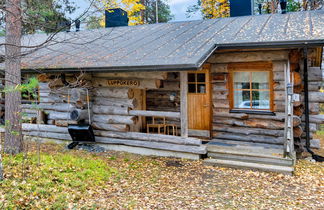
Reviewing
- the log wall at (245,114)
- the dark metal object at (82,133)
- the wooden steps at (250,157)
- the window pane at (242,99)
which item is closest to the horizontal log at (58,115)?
the dark metal object at (82,133)

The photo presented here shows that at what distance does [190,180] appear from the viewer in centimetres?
589

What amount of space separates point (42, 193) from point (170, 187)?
230cm

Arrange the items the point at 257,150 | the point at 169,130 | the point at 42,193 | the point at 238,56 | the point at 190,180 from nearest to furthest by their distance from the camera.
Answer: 1. the point at 42,193
2. the point at 190,180
3. the point at 257,150
4. the point at 238,56
5. the point at 169,130

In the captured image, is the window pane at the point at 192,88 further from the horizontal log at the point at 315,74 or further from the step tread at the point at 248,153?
the horizontal log at the point at 315,74

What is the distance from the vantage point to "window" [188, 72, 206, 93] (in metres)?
8.73

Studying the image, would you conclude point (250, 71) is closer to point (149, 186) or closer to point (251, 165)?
point (251, 165)

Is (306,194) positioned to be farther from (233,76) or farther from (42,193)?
(42,193)

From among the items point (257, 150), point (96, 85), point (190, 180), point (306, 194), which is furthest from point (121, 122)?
point (306, 194)

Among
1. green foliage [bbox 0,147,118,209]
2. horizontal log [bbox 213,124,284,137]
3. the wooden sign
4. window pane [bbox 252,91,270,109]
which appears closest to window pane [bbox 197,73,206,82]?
horizontal log [bbox 213,124,284,137]

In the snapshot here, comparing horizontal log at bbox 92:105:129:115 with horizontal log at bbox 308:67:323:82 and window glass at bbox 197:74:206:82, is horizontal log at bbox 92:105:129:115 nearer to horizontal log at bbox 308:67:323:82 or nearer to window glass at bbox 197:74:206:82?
window glass at bbox 197:74:206:82

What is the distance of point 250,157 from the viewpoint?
6746 mm

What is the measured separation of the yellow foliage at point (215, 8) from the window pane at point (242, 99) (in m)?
12.1

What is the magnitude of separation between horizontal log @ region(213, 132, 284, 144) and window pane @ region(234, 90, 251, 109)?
2.79ft

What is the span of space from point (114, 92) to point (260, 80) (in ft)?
13.7
